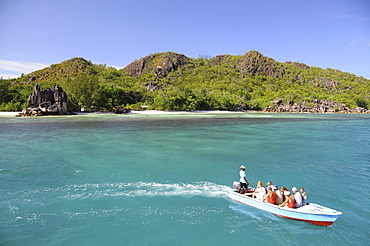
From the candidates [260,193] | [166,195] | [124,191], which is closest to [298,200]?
[260,193]

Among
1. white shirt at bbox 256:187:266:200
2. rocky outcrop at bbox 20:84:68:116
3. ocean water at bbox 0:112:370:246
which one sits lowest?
ocean water at bbox 0:112:370:246

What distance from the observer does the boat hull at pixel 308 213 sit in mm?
10576

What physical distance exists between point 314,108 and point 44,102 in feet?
445

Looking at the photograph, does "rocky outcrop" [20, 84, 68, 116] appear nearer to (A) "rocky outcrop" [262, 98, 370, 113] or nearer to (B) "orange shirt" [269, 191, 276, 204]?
(B) "orange shirt" [269, 191, 276, 204]

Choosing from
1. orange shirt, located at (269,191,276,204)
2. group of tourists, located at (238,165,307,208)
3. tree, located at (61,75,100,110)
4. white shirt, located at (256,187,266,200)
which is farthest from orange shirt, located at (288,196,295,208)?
tree, located at (61,75,100,110)

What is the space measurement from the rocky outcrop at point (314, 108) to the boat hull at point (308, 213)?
138855 mm

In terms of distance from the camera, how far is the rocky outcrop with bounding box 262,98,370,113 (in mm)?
138625

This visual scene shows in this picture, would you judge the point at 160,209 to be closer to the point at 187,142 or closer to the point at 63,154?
the point at 63,154

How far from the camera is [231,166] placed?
20.2 meters

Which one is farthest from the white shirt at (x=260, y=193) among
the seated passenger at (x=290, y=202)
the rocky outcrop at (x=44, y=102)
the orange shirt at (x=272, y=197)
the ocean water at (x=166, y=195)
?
the rocky outcrop at (x=44, y=102)

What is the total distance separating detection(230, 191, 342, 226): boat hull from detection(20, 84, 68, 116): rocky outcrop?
85.8m

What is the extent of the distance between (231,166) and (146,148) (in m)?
11.2

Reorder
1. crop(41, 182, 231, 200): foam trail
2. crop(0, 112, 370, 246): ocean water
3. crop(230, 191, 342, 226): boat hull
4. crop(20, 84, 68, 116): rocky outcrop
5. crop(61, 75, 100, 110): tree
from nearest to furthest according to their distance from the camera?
crop(0, 112, 370, 246): ocean water
crop(230, 191, 342, 226): boat hull
crop(41, 182, 231, 200): foam trail
crop(20, 84, 68, 116): rocky outcrop
crop(61, 75, 100, 110): tree

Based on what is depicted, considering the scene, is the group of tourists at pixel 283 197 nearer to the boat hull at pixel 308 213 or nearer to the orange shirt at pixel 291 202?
the orange shirt at pixel 291 202
